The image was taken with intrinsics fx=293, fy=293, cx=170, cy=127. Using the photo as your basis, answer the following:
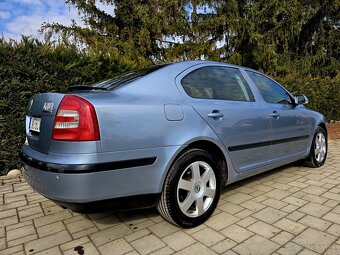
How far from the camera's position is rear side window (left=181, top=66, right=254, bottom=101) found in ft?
9.02

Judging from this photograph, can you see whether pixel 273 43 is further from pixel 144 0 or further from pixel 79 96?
pixel 79 96

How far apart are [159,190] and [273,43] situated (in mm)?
13143

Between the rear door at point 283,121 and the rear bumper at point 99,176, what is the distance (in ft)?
5.53

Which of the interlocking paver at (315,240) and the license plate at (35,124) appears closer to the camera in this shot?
the interlocking paver at (315,240)

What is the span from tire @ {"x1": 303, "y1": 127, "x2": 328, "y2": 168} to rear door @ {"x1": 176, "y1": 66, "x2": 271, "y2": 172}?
1.40 m

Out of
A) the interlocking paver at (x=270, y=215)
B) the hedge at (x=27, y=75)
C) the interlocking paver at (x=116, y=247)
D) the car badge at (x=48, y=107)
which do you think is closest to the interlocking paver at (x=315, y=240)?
the interlocking paver at (x=270, y=215)

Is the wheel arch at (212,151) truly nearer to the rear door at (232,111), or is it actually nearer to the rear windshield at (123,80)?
the rear door at (232,111)

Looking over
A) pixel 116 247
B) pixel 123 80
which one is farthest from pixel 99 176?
pixel 123 80

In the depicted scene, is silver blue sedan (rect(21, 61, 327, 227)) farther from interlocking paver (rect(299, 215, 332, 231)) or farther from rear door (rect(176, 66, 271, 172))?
interlocking paver (rect(299, 215, 332, 231))

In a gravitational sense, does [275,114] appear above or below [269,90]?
below

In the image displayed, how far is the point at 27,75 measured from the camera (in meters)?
4.52

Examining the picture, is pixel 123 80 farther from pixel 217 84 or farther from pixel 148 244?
pixel 148 244

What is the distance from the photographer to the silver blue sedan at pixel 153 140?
2029 mm

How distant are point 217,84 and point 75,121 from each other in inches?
61.4
